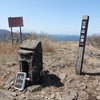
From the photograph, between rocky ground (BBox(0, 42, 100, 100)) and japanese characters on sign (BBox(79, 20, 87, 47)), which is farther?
japanese characters on sign (BBox(79, 20, 87, 47))

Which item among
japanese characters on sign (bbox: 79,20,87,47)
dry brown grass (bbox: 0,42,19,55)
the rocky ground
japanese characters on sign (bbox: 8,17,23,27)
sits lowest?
the rocky ground

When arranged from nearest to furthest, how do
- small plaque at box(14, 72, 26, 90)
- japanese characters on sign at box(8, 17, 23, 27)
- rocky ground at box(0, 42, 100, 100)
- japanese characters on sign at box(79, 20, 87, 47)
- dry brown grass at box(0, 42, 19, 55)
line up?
rocky ground at box(0, 42, 100, 100) < small plaque at box(14, 72, 26, 90) < japanese characters on sign at box(79, 20, 87, 47) < dry brown grass at box(0, 42, 19, 55) < japanese characters on sign at box(8, 17, 23, 27)

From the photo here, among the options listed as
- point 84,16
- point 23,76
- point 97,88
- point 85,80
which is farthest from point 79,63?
point 23,76

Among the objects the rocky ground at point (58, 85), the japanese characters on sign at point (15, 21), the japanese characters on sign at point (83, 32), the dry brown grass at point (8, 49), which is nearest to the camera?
the rocky ground at point (58, 85)

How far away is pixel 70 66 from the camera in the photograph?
5.25 m

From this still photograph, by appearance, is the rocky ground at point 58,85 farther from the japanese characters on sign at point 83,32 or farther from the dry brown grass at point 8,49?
the dry brown grass at point 8,49

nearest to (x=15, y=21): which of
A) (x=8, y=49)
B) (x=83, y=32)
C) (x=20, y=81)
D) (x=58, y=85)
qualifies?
(x=8, y=49)

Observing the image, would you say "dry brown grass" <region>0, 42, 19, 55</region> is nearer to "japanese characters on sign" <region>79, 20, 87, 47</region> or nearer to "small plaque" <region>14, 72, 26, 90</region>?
"small plaque" <region>14, 72, 26, 90</region>

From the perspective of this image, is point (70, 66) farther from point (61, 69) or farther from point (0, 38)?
point (0, 38)

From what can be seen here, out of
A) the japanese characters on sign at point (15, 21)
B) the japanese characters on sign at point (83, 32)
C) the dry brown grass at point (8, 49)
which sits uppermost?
the japanese characters on sign at point (15, 21)

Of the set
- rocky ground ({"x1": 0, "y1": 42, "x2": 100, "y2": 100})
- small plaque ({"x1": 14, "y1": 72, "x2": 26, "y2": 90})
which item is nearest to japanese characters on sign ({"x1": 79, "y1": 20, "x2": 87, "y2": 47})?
rocky ground ({"x1": 0, "y1": 42, "x2": 100, "y2": 100})

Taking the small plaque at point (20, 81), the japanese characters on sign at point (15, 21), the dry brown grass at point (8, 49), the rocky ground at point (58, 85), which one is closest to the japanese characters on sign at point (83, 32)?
the rocky ground at point (58, 85)

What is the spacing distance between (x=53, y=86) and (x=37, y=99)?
0.68 m

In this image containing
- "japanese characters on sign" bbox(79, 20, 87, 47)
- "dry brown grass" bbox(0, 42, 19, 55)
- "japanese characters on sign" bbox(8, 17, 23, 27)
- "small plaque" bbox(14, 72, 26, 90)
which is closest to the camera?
"small plaque" bbox(14, 72, 26, 90)
